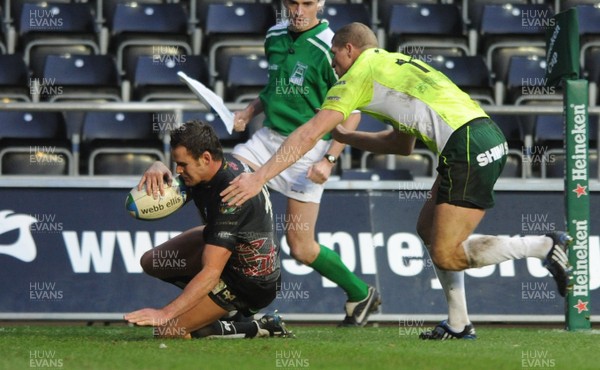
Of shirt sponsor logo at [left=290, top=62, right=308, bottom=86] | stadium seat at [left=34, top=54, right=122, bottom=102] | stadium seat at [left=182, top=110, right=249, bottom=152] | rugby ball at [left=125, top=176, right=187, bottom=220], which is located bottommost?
stadium seat at [left=182, top=110, right=249, bottom=152]

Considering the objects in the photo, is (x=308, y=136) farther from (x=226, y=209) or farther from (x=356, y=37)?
(x=356, y=37)

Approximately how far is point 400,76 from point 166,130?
402 centimetres

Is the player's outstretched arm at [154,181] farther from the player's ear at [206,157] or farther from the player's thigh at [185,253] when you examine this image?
the player's thigh at [185,253]

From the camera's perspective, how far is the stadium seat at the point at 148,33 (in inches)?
510

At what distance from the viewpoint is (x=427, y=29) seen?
1337 cm

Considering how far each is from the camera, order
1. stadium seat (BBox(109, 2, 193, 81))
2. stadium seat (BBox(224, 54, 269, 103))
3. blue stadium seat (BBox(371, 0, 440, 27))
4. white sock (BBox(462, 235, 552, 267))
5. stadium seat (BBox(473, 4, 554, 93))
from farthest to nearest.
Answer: blue stadium seat (BBox(371, 0, 440, 27))
stadium seat (BBox(473, 4, 554, 93))
stadium seat (BBox(109, 2, 193, 81))
stadium seat (BBox(224, 54, 269, 103))
white sock (BBox(462, 235, 552, 267))

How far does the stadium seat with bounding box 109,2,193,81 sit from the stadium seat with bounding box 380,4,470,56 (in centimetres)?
227

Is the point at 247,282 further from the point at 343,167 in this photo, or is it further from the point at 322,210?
the point at 343,167

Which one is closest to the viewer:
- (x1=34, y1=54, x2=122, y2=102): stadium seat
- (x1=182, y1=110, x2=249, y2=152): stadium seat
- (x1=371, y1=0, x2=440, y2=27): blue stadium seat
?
(x1=182, y1=110, x2=249, y2=152): stadium seat

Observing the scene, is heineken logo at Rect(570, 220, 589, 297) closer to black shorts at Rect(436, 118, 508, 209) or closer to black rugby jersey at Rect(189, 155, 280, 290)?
black shorts at Rect(436, 118, 508, 209)

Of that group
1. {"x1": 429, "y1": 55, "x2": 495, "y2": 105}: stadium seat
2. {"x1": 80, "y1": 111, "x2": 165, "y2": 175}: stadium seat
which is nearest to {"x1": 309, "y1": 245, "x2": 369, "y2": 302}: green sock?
{"x1": 80, "y1": 111, "x2": 165, "y2": 175}: stadium seat

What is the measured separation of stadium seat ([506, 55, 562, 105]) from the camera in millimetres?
12328

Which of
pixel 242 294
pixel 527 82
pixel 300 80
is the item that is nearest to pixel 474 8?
pixel 527 82

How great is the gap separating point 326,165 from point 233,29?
503 centimetres
